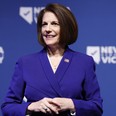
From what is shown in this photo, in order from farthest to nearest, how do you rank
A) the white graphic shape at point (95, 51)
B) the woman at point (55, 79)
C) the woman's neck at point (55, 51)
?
the white graphic shape at point (95, 51) → the woman's neck at point (55, 51) → the woman at point (55, 79)

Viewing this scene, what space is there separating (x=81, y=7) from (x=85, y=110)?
0.90 metres

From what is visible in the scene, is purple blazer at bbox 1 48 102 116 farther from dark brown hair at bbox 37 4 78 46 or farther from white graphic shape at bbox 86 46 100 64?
white graphic shape at bbox 86 46 100 64

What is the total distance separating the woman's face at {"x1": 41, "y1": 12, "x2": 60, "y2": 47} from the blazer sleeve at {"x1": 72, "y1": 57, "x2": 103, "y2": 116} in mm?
152

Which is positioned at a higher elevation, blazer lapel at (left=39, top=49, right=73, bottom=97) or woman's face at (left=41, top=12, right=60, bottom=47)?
woman's face at (left=41, top=12, right=60, bottom=47)

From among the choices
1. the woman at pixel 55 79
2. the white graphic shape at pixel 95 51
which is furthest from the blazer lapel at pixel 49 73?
the white graphic shape at pixel 95 51

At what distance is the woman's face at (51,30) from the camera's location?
1186mm

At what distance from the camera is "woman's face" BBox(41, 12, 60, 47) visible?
46.7 inches

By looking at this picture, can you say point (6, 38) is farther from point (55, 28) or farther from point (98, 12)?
point (55, 28)

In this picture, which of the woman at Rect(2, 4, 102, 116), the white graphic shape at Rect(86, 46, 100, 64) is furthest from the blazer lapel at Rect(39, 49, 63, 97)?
the white graphic shape at Rect(86, 46, 100, 64)

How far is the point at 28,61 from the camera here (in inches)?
47.0

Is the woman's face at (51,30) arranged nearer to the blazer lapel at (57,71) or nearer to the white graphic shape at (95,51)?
the blazer lapel at (57,71)

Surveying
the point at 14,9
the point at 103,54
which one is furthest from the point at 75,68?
the point at 14,9

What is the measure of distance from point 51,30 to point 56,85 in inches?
8.2

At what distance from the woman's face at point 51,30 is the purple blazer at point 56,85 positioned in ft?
0.20
